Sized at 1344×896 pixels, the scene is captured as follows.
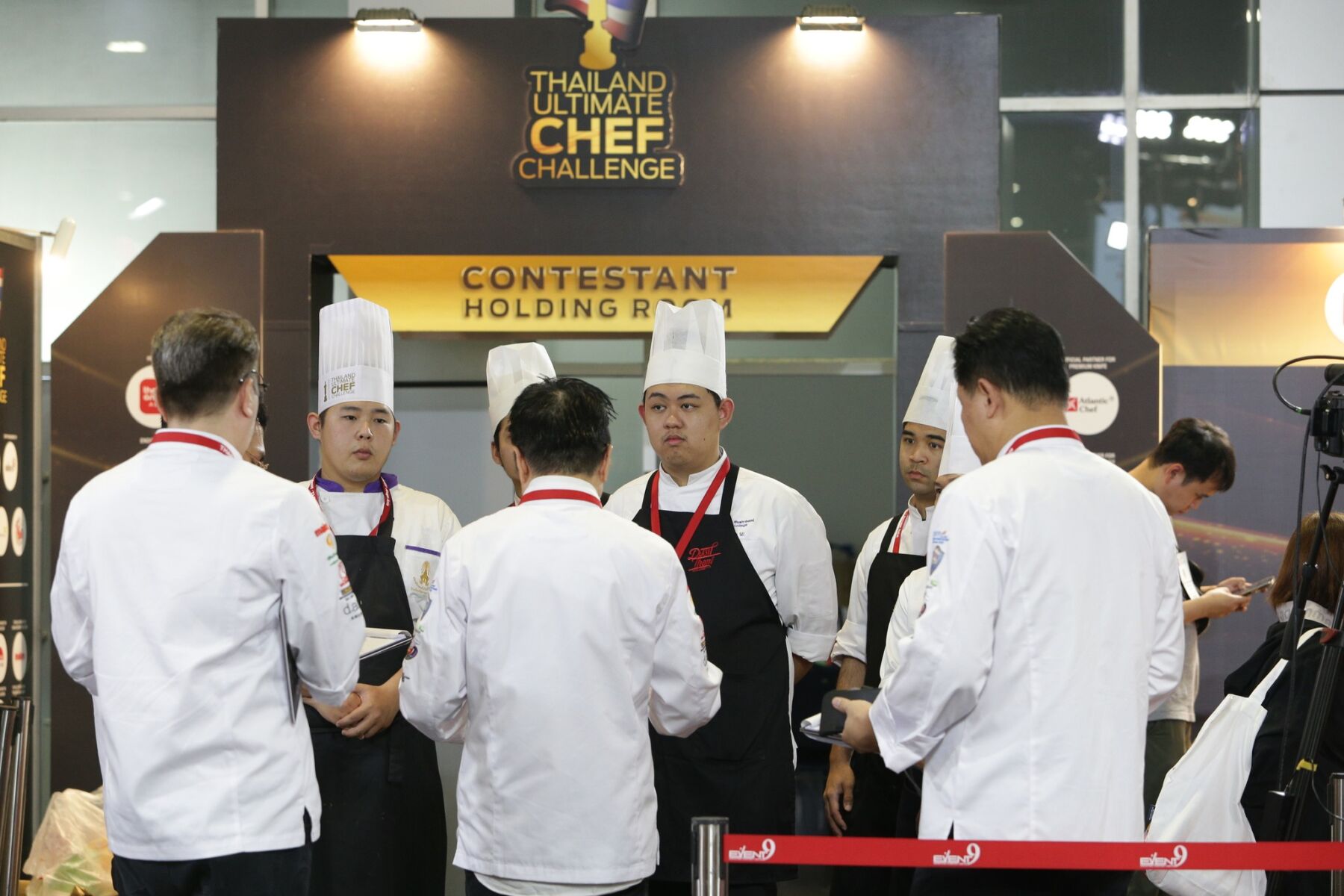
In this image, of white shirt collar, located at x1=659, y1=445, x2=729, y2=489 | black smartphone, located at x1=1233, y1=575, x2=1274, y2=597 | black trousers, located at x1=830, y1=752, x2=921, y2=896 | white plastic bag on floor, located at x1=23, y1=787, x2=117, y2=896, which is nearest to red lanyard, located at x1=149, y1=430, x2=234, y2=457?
white shirt collar, located at x1=659, y1=445, x2=729, y2=489

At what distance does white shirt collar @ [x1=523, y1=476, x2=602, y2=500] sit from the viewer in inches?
86.9

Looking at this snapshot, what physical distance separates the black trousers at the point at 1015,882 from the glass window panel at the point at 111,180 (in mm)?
4838

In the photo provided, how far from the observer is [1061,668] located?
191cm

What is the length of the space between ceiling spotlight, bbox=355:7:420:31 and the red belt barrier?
3.91 m

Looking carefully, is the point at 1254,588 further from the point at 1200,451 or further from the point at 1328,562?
the point at 1328,562

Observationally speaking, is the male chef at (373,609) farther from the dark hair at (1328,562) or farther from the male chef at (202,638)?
the dark hair at (1328,562)

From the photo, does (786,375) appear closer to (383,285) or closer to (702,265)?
(702,265)

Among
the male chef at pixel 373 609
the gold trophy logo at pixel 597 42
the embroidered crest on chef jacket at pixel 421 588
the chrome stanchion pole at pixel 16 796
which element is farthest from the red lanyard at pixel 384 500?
the gold trophy logo at pixel 597 42

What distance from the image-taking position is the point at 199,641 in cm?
195

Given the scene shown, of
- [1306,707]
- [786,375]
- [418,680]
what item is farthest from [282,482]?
[786,375]

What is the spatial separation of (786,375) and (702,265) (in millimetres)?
579

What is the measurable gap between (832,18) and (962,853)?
380 centimetres

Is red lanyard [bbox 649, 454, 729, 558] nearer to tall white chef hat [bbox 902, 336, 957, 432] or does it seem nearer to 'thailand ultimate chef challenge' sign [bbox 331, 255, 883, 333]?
tall white chef hat [bbox 902, 336, 957, 432]

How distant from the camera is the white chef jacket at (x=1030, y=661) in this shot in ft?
6.24
